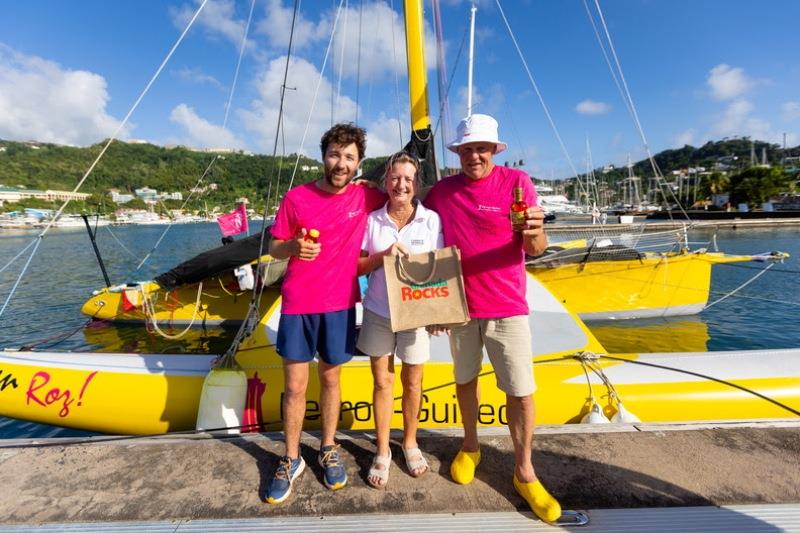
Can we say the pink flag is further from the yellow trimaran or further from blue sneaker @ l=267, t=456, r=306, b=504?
blue sneaker @ l=267, t=456, r=306, b=504

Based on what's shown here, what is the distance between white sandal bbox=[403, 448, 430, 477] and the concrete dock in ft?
0.19

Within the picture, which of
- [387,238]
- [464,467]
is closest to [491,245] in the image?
[387,238]

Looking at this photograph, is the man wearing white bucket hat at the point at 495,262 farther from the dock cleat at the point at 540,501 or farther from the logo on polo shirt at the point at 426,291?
the logo on polo shirt at the point at 426,291

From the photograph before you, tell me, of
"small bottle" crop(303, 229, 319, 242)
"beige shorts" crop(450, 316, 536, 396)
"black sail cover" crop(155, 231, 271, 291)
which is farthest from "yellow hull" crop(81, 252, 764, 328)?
"beige shorts" crop(450, 316, 536, 396)

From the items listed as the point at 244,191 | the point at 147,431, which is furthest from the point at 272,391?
the point at 244,191

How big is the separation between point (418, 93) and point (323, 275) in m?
5.26

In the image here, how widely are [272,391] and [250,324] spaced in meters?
0.98

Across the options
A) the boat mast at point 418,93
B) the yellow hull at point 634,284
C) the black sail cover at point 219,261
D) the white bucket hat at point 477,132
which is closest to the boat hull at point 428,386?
the white bucket hat at point 477,132

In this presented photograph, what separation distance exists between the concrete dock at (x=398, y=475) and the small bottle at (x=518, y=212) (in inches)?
54.6

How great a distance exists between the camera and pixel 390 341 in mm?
2229

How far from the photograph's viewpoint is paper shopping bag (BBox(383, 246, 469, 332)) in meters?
1.98

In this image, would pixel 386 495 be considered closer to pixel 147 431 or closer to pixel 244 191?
pixel 147 431

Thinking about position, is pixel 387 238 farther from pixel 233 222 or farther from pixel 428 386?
pixel 233 222

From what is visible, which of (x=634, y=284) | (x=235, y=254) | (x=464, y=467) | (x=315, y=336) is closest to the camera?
(x=464, y=467)
